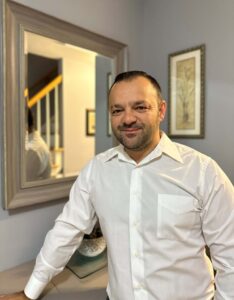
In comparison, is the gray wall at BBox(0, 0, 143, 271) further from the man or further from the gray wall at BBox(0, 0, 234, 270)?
the man

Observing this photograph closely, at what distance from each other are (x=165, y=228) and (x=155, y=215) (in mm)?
54

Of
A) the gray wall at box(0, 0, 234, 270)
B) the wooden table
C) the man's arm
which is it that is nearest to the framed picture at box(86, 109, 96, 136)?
the gray wall at box(0, 0, 234, 270)

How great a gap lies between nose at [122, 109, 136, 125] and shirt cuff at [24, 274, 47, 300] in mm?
674

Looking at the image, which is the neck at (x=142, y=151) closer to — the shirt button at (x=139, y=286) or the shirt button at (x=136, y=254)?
the shirt button at (x=136, y=254)

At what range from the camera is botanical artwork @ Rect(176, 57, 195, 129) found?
155 centimetres

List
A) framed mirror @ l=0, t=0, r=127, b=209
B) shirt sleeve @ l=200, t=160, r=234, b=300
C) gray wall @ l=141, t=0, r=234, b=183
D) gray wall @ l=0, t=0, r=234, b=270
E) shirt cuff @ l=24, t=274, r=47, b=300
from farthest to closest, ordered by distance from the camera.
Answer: gray wall @ l=141, t=0, r=234, b=183 → gray wall @ l=0, t=0, r=234, b=270 → framed mirror @ l=0, t=0, r=127, b=209 → shirt cuff @ l=24, t=274, r=47, b=300 → shirt sleeve @ l=200, t=160, r=234, b=300

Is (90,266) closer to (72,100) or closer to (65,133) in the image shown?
(65,133)

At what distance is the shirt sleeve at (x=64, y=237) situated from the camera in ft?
3.32

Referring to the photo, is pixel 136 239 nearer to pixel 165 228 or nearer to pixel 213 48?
pixel 165 228

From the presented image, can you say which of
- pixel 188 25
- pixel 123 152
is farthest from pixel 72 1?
pixel 123 152

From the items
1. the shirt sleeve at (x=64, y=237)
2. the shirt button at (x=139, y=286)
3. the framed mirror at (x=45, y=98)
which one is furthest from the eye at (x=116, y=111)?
the shirt button at (x=139, y=286)

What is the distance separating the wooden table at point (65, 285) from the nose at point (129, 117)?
688 mm

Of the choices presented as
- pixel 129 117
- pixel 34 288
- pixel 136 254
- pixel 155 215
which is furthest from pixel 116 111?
pixel 34 288

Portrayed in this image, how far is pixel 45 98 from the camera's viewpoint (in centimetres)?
142
